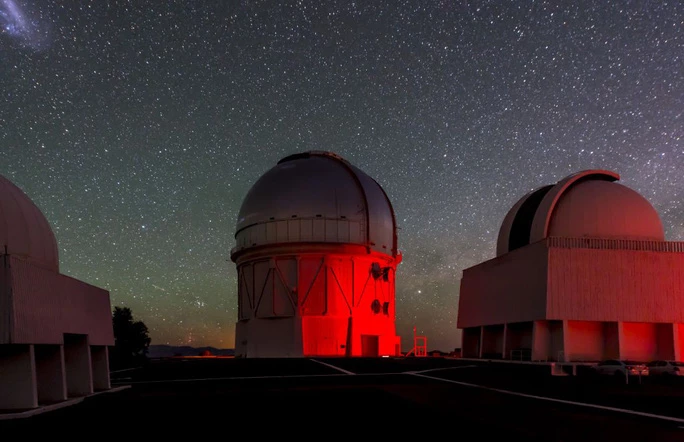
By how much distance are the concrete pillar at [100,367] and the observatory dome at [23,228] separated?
131 inches

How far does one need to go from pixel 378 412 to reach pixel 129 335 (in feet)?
131

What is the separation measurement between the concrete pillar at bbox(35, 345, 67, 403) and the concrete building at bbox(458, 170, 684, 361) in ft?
84.5

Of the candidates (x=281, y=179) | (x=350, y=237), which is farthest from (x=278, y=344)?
(x=281, y=179)

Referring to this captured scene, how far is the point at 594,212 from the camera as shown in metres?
37.9

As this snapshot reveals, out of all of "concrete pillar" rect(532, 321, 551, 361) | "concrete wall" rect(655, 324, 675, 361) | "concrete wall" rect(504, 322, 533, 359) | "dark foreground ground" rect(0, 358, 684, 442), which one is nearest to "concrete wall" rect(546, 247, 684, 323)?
"concrete wall" rect(655, 324, 675, 361)

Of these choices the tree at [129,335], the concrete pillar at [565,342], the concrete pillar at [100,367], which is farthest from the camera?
the tree at [129,335]

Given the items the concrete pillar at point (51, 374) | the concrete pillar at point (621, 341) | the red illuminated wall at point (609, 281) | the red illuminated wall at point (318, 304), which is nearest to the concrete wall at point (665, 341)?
the red illuminated wall at point (609, 281)

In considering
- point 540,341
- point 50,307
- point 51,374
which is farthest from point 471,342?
point 50,307

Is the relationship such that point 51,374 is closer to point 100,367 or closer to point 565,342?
point 100,367

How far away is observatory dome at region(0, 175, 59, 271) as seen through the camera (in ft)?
61.9

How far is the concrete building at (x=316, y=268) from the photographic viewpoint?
50375 millimetres

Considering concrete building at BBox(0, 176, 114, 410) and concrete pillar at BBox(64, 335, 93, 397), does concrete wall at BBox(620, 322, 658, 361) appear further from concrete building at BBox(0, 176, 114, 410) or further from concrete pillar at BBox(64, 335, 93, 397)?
concrete pillar at BBox(64, 335, 93, 397)

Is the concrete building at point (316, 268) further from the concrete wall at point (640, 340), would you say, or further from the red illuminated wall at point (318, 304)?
the concrete wall at point (640, 340)

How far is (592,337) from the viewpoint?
35.9m
